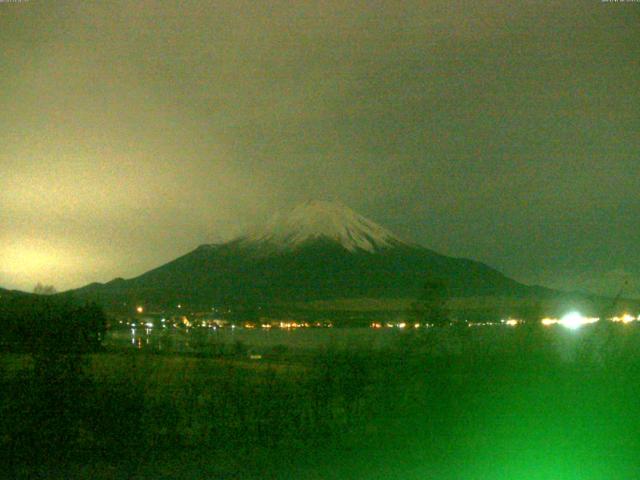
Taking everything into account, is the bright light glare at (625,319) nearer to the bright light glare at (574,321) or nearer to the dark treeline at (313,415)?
the bright light glare at (574,321)

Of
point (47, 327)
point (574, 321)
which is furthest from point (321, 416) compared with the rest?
point (574, 321)

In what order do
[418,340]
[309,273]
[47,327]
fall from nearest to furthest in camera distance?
[47,327]
[418,340]
[309,273]

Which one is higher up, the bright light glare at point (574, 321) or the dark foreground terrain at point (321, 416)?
the bright light glare at point (574, 321)

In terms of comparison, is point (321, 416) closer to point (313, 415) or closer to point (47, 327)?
point (313, 415)

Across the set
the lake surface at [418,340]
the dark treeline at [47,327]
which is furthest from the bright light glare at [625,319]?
the dark treeline at [47,327]

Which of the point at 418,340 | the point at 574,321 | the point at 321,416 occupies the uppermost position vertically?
the point at 574,321

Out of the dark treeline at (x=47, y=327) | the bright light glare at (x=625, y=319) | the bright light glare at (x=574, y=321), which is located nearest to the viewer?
the dark treeline at (x=47, y=327)

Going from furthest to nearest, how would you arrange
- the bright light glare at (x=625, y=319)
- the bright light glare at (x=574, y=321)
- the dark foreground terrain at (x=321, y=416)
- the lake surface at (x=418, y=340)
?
the bright light glare at (x=625, y=319) → the bright light glare at (x=574, y=321) → the lake surface at (x=418, y=340) → the dark foreground terrain at (x=321, y=416)
